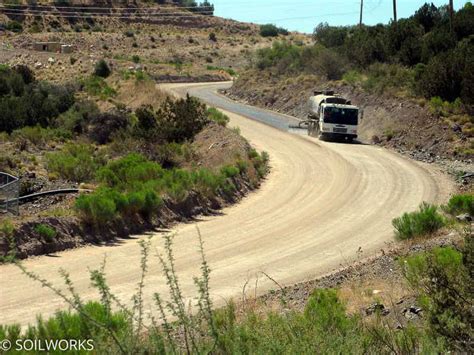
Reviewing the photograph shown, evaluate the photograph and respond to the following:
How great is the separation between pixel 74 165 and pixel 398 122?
22799mm

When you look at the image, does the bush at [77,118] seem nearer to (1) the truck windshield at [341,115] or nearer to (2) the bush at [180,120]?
(2) the bush at [180,120]

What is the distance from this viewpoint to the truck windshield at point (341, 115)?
156 feet

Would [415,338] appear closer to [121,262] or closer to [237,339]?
[237,339]

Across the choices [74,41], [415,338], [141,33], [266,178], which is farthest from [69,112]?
[141,33]

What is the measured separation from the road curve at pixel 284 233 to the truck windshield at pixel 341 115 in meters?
2.85

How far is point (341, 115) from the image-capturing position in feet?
156

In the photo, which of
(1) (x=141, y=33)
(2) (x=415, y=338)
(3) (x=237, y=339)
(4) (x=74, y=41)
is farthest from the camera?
(1) (x=141, y=33)

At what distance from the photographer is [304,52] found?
81.4 meters

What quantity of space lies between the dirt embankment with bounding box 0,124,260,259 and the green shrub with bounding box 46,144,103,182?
487cm

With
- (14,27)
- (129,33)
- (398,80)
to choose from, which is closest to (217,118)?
(398,80)

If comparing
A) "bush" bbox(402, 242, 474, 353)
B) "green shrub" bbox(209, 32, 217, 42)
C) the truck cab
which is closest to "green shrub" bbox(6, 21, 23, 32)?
"green shrub" bbox(209, 32, 217, 42)

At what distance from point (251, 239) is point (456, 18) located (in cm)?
5101
